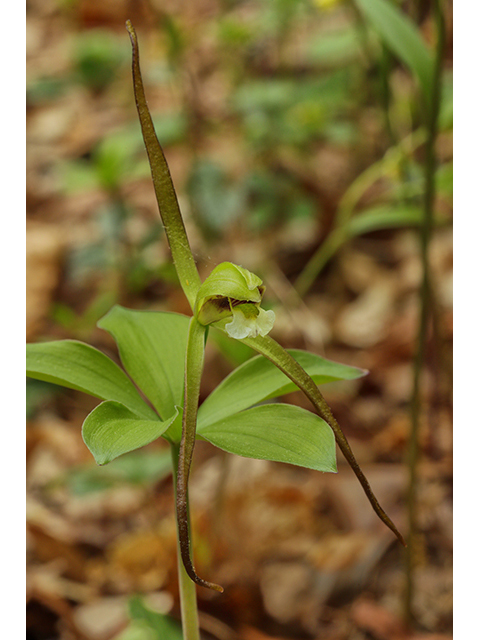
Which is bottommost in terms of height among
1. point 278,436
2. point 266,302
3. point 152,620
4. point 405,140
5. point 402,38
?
point 152,620

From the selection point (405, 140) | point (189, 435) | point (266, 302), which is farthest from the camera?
point (405, 140)

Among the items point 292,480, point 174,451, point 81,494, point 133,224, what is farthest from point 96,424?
point 133,224

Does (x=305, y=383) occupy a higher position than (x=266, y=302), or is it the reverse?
(x=305, y=383)

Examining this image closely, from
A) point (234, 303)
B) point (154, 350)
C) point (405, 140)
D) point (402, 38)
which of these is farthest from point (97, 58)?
point (234, 303)

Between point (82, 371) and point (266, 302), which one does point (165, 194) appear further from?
point (266, 302)

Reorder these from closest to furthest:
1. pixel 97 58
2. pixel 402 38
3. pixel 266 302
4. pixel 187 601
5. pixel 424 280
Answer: pixel 187 601, pixel 402 38, pixel 424 280, pixel 266 302, pixel 97 58

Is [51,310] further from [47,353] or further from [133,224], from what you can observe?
[47,353]

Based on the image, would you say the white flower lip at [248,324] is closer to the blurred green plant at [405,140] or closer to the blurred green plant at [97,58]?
the blurred green plant at [405,140]

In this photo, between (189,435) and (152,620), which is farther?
(152,620)

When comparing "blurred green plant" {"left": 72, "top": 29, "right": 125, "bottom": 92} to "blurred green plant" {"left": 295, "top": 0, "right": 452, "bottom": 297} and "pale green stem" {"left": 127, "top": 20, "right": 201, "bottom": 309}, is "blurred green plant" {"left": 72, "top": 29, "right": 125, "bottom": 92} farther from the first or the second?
"pale green stem" {"left": 127, "top": 20, "right": 201, "bottom": 309}
